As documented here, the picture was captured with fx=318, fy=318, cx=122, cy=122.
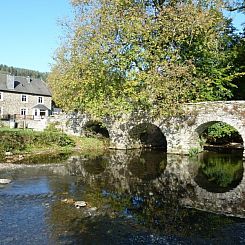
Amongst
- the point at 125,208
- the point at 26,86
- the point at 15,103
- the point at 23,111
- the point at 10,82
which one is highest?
the point at 10,82

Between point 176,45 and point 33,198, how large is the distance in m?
16.3

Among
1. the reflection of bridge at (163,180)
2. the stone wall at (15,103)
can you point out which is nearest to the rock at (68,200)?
the reflection of bridge at (163,180)

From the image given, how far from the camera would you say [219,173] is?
1598 cm

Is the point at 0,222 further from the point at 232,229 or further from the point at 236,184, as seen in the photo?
the point at 236,184

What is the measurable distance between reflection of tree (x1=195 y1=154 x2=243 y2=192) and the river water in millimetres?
45

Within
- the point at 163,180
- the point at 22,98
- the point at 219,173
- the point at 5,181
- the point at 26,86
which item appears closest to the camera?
the point at 5,181

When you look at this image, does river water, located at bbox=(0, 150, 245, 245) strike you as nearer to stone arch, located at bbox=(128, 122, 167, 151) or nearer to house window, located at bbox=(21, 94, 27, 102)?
stone arch, located at bbox=(128, 122, 167, 151)

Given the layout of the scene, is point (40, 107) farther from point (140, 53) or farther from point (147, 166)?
point (147, 166)

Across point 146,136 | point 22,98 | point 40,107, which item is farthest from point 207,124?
point 22,98

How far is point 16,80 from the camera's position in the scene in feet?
155

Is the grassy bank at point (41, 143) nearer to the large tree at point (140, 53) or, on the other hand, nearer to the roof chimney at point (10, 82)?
the large tree at point (140, 53)

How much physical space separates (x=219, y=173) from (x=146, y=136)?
1201cm

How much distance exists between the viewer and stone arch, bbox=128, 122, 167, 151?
82.9ft

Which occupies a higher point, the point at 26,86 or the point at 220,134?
the point at 26,86
